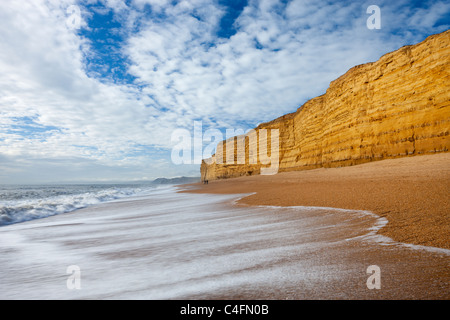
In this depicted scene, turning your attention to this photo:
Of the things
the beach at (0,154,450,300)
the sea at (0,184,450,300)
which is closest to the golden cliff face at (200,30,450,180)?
the beach at (0,154,450,300)

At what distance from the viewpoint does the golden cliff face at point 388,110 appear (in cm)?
1449

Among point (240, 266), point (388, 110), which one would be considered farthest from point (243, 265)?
point (388, 110)

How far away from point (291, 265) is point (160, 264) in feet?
4.82

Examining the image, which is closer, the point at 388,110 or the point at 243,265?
the point at 243,265

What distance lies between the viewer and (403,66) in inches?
670

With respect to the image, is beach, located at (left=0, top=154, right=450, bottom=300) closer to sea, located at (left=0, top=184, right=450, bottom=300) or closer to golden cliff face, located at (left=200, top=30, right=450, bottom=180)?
sea, located at (left=0, top=184, right=450, bottom=300)

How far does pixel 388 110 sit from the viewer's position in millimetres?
17891

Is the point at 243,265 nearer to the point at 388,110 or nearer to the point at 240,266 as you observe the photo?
the point at 240,266

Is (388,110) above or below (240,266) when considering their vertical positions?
above

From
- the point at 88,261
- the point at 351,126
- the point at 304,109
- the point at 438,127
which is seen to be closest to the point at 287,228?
the point at 88,261

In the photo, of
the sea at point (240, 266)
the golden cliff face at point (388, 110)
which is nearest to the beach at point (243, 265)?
the sea at point (240, 266)

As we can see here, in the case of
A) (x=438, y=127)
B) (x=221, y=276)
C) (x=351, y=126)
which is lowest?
(x=221, y=276)

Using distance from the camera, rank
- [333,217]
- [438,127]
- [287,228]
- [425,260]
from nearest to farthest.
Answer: [425,260], [287,228], [333,217], [438,127]

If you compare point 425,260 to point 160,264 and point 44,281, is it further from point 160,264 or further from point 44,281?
point 44,281
